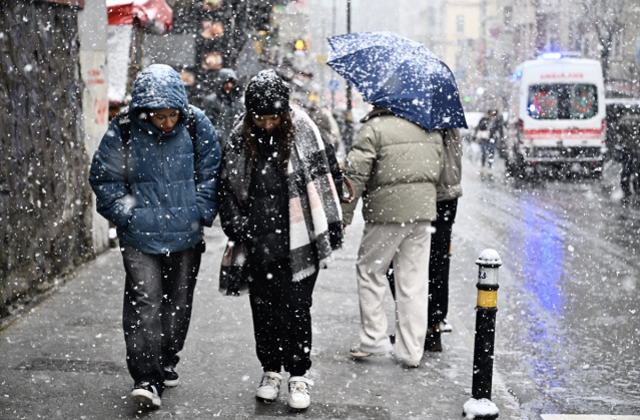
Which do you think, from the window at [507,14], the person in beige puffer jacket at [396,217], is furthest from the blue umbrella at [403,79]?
the window at [507,14]

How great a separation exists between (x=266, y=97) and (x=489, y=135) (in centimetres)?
2030

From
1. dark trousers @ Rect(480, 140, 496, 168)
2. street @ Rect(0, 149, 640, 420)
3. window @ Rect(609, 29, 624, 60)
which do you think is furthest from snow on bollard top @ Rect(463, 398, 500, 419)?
window @ Rect(609, 29, 624, 60)

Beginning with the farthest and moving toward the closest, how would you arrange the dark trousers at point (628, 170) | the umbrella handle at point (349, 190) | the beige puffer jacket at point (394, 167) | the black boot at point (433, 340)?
the dark trousers at point (628, 170) → the black boot at point (433, 340) → the beige puffer jacket at point (394, 167) → the umbrella handle at point (349, 190)

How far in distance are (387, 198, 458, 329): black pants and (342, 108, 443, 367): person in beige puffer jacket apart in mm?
285

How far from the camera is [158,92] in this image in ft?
15.4

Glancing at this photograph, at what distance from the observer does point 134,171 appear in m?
4.85

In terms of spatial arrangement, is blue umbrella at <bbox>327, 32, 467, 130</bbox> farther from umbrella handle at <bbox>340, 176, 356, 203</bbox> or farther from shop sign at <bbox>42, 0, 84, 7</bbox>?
shop sign at <bbox>42, 0, 84, 7</bbox>

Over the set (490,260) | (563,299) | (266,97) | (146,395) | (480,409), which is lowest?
(563,299)

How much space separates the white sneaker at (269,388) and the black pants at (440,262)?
4.60 ft

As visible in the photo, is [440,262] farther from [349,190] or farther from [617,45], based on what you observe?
[617,45]

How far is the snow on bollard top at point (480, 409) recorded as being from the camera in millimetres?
4992

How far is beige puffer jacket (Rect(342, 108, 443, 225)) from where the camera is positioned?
5.80 meters

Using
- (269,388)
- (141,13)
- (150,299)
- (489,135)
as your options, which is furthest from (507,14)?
(150,299)

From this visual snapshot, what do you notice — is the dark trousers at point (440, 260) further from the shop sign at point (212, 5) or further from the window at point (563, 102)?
the window at point (563, 102)
